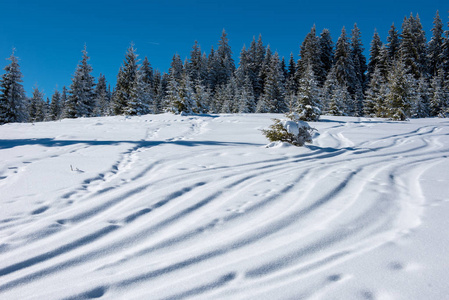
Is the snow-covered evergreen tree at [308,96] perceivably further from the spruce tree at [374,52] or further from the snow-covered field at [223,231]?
the spruce tree at [374,52]

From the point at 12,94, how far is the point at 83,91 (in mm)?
6967

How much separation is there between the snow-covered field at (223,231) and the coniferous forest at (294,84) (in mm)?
9538

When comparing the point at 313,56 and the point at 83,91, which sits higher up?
the point at 313,56

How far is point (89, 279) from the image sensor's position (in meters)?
1.73

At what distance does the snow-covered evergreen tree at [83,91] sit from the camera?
2862cm

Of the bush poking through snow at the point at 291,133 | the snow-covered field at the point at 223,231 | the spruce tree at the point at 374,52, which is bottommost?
the snow-covered field at the point at 223,231

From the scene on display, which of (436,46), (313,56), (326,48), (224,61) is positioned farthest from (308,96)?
(224,61)

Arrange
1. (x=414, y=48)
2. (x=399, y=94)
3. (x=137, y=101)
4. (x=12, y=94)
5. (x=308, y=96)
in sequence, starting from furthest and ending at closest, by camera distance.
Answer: (x=414, y=48) < (x=12, y=94) < (x=137, y=101) < (x=399, y=94) < (x=308, y=96)

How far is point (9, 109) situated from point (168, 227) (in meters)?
34.0

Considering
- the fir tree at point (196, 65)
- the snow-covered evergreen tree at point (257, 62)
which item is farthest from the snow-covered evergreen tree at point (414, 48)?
the fir tree at point (196, 65)

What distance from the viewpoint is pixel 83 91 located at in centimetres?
2911

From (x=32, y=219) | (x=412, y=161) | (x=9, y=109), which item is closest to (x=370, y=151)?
(x=412, y=161)

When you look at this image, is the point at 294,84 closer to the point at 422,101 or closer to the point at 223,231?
the point at 422,101

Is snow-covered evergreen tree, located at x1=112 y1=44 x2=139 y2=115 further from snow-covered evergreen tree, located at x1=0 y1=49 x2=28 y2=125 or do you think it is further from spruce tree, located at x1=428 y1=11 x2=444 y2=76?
spruce tree, located at x1=428 y1=11 x2=444 y2=76
